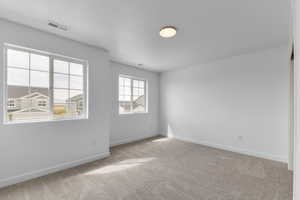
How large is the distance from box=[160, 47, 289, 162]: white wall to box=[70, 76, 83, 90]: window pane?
337cm

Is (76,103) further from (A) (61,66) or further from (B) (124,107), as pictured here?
(B) (124,107)

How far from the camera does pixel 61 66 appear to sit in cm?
277

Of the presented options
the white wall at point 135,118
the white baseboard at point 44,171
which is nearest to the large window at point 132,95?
the white wall at point 135,118

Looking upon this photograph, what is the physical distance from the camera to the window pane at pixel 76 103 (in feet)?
9.53

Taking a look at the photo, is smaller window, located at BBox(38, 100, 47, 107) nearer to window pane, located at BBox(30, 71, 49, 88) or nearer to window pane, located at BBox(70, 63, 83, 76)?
window pane, located at BBox(30, 71, 49, 88)

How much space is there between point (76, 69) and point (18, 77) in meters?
0.99

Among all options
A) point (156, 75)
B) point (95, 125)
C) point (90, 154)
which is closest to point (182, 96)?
point (156, 75)

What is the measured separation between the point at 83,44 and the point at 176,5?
2.20 meters

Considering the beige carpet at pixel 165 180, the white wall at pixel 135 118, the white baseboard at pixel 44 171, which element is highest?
the white wall at pixel 135 118

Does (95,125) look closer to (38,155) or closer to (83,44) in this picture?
(38,155)

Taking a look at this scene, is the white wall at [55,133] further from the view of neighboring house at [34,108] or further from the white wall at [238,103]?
the white wall at [238,103]

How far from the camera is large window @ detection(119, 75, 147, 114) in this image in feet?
14.8

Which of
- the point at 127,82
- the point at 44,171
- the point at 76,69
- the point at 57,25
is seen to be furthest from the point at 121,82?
the point at 44,171

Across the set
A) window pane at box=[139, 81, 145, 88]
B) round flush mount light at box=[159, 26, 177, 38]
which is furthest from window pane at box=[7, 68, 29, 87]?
window pane at box=[139, 81, 145, 88]
